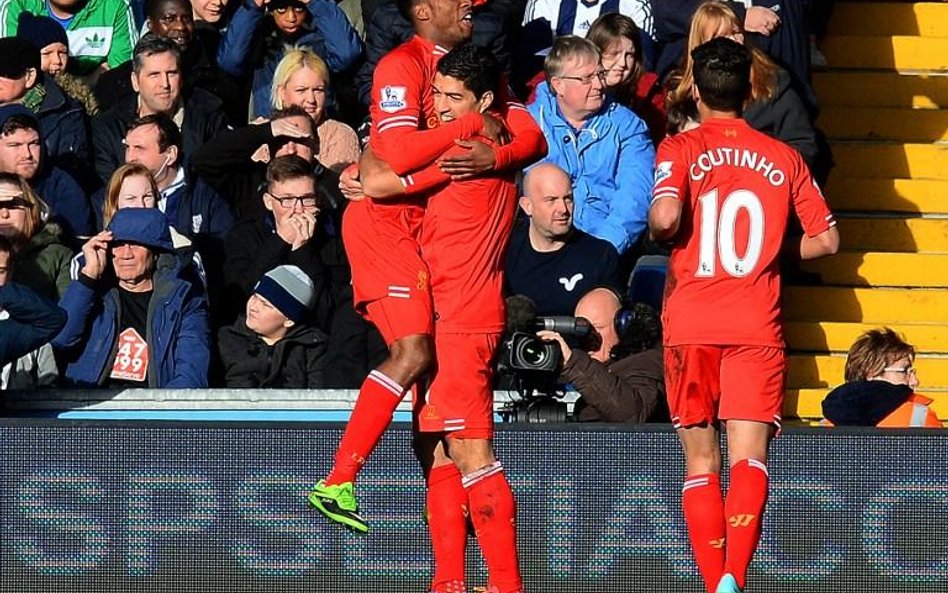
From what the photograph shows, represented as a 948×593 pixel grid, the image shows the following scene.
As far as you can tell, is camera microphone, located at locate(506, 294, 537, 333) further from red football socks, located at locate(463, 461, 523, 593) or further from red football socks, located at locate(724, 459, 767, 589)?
red football socks, located at locate(724, 459, 767, 589)

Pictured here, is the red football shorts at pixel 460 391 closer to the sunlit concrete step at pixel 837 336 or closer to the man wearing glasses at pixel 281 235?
the man wearing glasses at pixel 281 235

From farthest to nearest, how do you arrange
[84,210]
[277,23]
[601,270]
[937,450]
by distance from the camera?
[277,23], [84,210], [601,270], [937,450]

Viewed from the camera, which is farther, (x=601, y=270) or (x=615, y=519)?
(x=601, y=270)

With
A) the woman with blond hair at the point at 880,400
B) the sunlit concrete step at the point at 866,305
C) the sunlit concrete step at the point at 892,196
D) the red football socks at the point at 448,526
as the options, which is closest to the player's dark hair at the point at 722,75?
the red football socks at the point at 448,526

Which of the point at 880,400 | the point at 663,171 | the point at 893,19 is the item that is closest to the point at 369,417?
the point at 663,171

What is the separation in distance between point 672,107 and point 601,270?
0.92 m

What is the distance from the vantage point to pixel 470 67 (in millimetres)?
8836

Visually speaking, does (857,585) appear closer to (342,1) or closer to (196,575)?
(196,575)

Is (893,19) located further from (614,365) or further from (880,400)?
(614,365)

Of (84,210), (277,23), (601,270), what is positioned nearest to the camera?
(601,270)

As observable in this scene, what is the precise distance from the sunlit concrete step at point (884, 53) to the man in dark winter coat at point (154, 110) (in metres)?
4.18

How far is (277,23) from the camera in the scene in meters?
13.3

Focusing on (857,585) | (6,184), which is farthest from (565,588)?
(6,184)

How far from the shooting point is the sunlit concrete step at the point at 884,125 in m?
14.1
